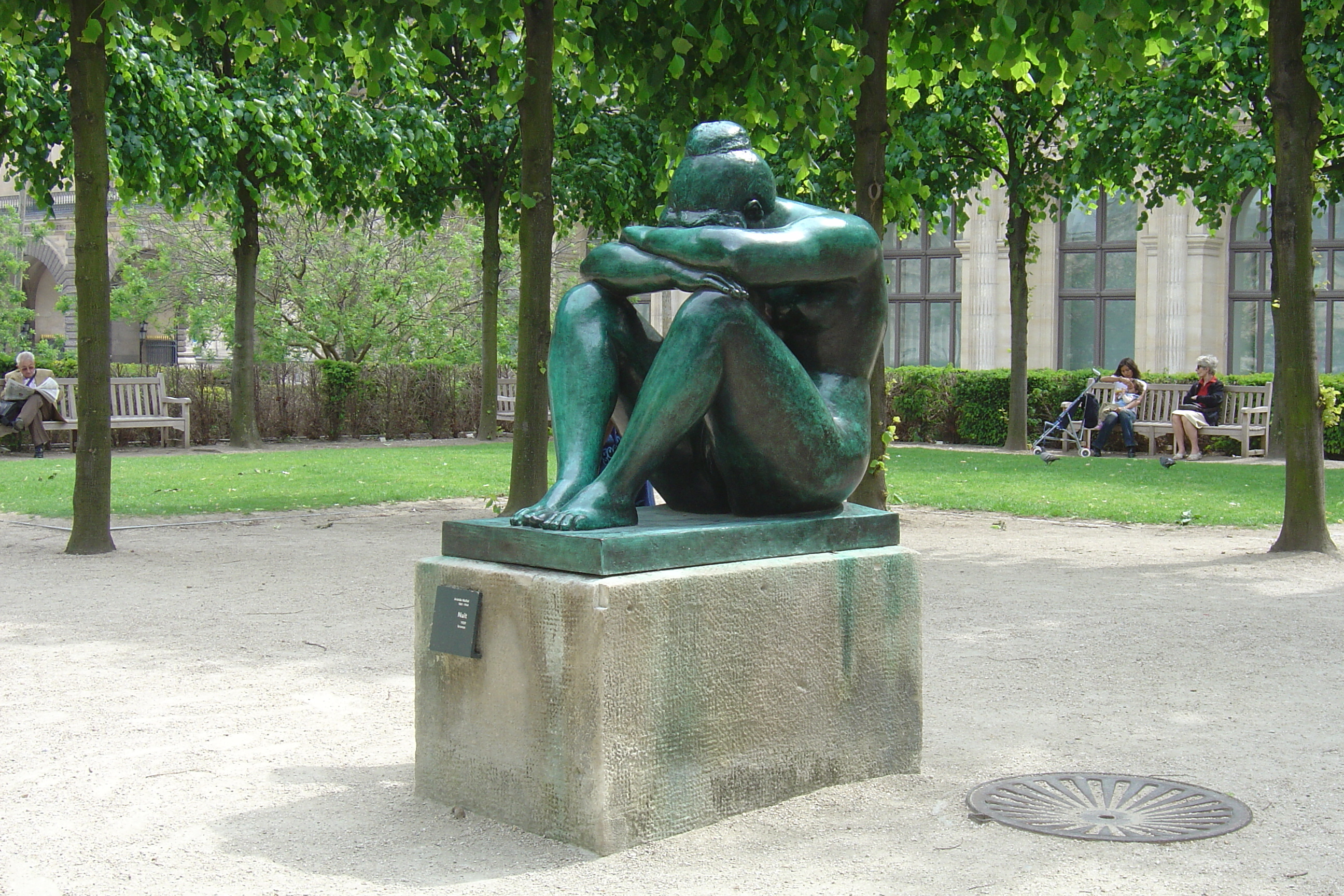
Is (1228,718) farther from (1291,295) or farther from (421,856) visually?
(1291,295)

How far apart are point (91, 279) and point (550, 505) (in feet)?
18.8

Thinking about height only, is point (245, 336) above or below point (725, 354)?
above

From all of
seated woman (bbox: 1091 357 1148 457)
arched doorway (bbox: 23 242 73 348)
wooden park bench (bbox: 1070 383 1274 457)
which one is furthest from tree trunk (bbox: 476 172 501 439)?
arched doorway (bbox: 23 242 73 348)

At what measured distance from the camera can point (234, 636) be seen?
5949mm

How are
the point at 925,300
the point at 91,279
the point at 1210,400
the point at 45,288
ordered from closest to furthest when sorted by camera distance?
the point at 91,279, the point at 1210,400, the point at 925,300, the point at 45,288

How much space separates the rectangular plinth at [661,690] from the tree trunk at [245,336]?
15509mm

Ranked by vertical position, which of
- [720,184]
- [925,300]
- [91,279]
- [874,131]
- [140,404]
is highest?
[925,300]

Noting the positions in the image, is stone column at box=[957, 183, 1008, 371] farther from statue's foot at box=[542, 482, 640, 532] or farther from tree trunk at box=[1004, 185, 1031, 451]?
statue's foot at box=[542, 482, 640, 532]

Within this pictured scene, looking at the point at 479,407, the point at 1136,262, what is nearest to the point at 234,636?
the point at 479,407

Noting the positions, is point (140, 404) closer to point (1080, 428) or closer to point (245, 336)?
point (245, 336)

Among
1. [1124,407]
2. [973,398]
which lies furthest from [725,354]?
[973,398]

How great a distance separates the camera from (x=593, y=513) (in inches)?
134

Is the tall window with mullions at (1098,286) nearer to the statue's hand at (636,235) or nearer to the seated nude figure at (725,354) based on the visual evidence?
the seated nude figure at (725,354)

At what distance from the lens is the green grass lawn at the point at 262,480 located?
1143 cm
